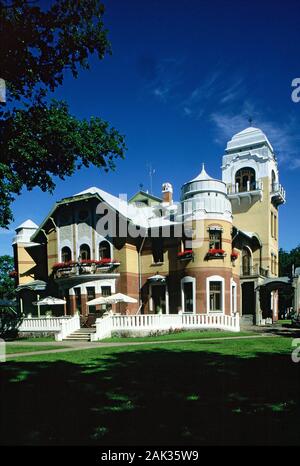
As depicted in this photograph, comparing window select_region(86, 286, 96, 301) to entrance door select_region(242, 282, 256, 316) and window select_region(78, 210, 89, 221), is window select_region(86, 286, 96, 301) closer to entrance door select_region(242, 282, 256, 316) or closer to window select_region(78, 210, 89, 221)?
window select_region(78, 210, 89, 221)

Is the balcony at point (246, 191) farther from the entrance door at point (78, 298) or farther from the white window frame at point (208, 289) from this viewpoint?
the entrance door at point (78, 298)

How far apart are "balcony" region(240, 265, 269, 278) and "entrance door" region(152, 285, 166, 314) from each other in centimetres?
771

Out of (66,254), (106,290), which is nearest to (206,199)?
Result: (106,290)

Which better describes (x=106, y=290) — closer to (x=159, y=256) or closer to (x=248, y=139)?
(x=159, y=256)

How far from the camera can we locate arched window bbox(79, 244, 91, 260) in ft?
84.4

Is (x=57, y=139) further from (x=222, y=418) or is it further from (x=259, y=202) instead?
(x=259, y=202)

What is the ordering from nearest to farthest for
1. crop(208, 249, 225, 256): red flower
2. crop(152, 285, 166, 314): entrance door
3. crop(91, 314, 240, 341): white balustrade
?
crop(91, 314, 240, 341): white balustrade, crop(208, 249, 225, 256): red flower, crop(152, 285, 166, 314): entrance door

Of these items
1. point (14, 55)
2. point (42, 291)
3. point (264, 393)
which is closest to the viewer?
point (264, 393)

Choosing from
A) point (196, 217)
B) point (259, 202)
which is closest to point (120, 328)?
point (196, 217)

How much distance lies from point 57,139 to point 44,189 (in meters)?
2.21

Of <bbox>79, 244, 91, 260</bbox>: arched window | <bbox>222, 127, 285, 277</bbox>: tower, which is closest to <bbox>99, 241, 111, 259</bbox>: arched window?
<bbox>79, 244, 91, 260</bbox>: arched window

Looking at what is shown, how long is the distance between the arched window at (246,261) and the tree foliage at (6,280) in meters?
41.1

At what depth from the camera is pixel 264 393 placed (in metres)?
6.50

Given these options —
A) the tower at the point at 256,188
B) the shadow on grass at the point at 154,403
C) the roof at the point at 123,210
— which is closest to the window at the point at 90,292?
the roof at the point at 123,210
